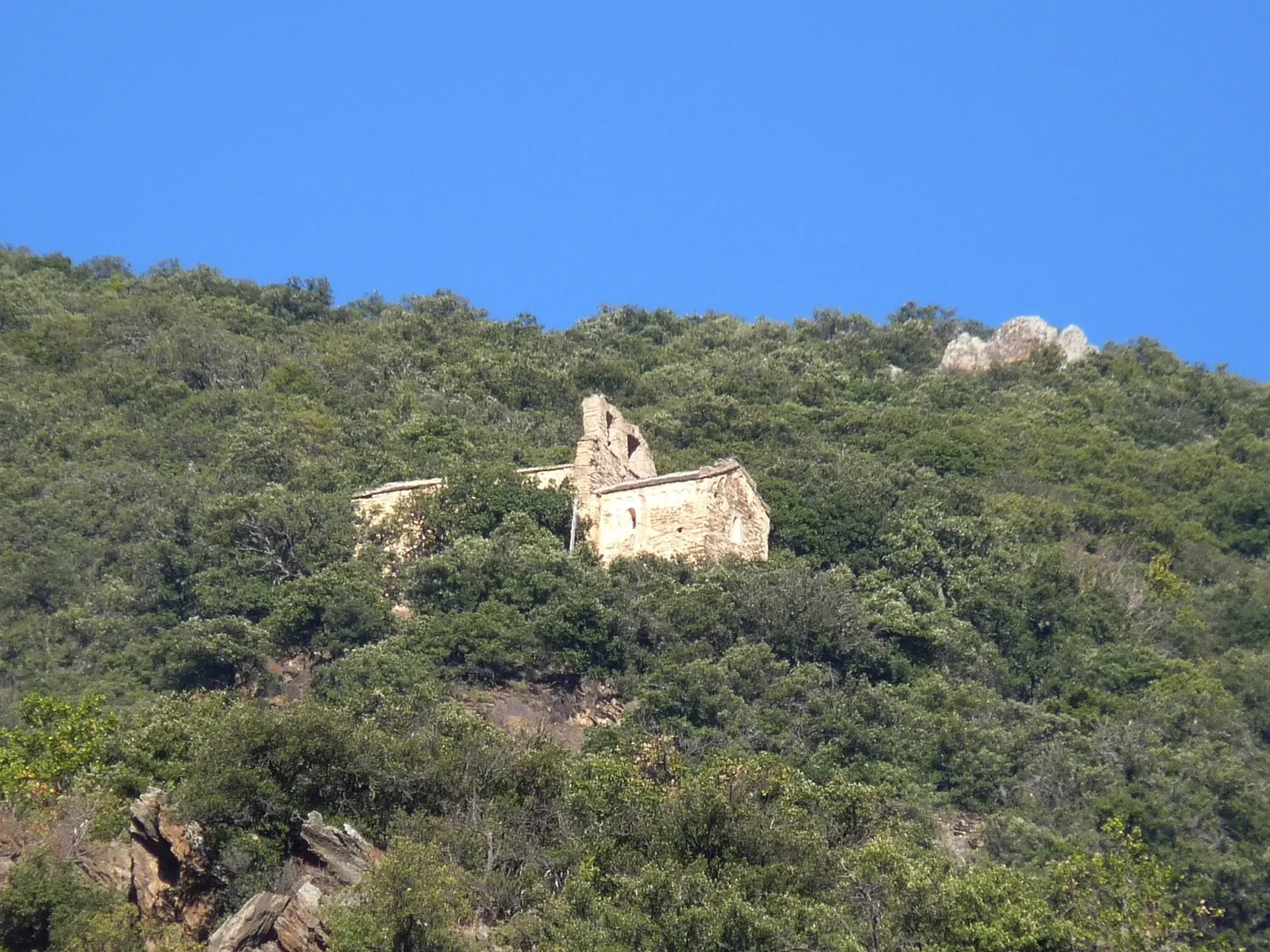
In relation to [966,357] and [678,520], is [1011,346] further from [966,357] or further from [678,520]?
[678,520]

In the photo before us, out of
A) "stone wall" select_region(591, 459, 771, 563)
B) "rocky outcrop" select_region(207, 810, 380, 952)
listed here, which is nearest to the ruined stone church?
"stone wall" select_region(591, 459, 771, 563)

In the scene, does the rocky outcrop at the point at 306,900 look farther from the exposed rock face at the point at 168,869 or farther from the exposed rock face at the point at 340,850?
the exposed rock face at the point at 168,869

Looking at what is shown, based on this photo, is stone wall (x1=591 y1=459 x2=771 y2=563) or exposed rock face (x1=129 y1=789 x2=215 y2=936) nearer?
exposed rock face (x1=129 y1=789 x2=215 y2=936)

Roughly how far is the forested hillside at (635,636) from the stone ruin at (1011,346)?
1.29 metres

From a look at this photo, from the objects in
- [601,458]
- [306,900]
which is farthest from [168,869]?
[601,458]

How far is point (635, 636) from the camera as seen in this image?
39.6 metres

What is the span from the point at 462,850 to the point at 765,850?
4.08 meters

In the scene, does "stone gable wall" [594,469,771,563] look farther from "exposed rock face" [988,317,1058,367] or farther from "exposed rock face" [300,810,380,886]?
"exposed rock face" [988,317,1058,367]

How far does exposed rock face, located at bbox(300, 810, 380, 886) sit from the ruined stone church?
1886 cm

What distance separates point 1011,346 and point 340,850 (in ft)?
168

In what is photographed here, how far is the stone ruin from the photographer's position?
70.6 metres

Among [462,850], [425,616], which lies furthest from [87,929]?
[425,616]

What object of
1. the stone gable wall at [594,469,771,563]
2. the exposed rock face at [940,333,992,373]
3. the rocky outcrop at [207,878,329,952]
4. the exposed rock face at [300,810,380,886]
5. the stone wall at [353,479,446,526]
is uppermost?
the exposed rock face at [940,333,992,373]

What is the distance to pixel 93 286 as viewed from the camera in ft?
248
